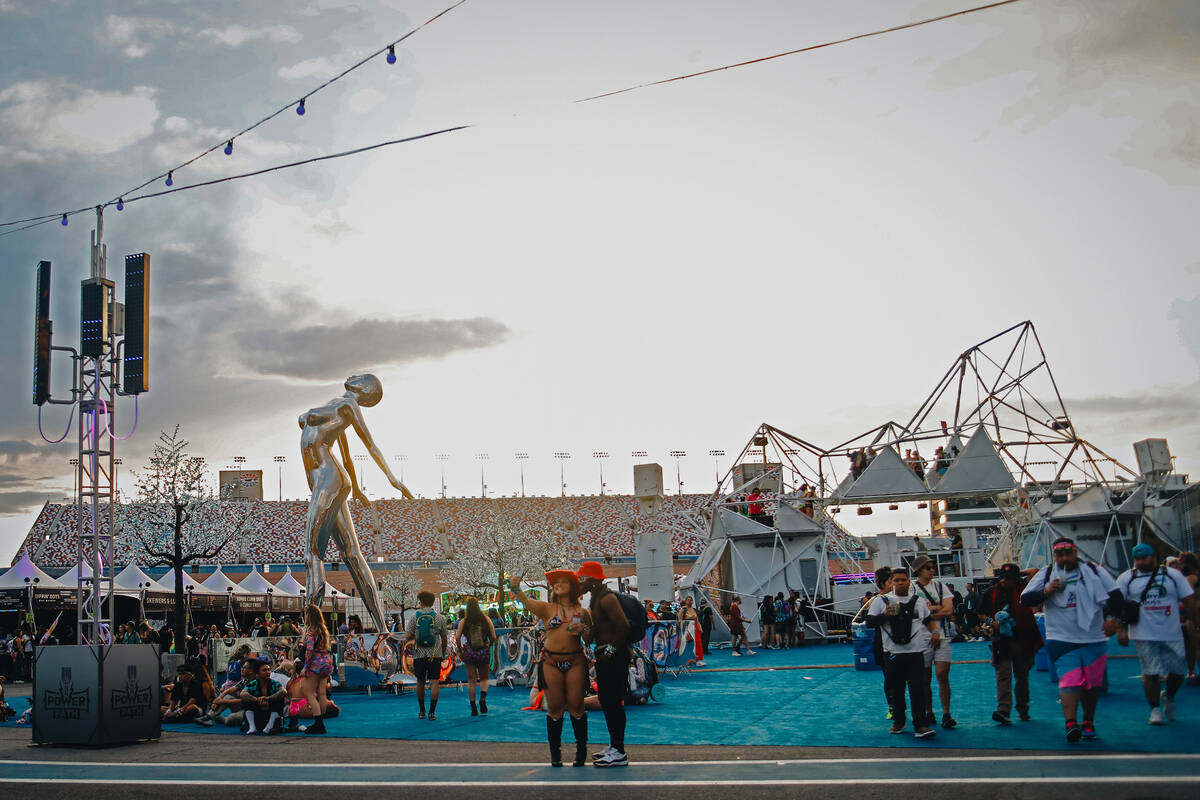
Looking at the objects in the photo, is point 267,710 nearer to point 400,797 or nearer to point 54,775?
point 54,775

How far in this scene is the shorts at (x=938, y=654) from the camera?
9312mm

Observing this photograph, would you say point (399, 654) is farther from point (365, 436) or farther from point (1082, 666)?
point (1082, 666)

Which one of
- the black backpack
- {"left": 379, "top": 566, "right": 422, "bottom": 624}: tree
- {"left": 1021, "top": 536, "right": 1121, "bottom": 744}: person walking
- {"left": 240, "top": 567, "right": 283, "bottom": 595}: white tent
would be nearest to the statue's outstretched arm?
the black backpack

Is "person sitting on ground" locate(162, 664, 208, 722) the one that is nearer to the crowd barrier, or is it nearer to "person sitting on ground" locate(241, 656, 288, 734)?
"person sitting on ground" locate(241, 656, 288, 734)

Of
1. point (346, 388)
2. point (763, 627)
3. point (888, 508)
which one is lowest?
point (763, 627)

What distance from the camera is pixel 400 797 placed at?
696 cm

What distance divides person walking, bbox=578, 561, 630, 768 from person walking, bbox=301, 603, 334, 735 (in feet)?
17.7

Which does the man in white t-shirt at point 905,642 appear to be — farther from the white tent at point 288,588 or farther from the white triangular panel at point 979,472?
the white tent at point 288,588

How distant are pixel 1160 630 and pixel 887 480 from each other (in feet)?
65.8

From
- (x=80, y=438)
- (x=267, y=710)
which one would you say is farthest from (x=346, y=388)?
(x=267, y=710)

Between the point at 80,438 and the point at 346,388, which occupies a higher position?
the point at 346,388

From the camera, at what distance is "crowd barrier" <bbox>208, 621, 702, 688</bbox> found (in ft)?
59.5

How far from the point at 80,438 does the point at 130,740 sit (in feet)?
13.7

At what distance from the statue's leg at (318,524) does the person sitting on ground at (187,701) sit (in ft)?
12.3
